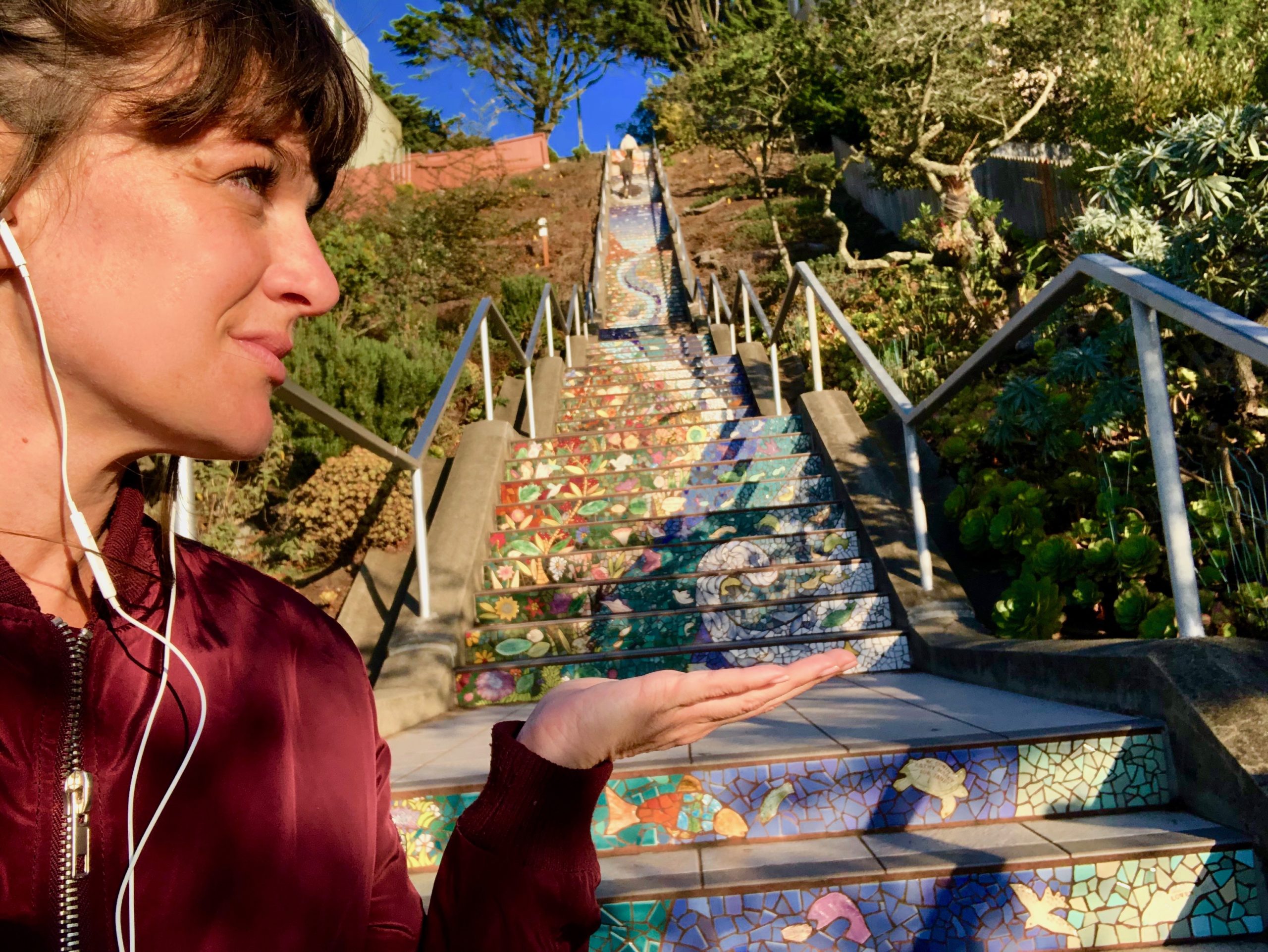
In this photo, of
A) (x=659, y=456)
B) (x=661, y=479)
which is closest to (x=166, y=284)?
(x=661, y=479)

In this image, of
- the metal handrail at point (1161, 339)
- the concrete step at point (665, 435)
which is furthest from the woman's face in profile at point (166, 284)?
the concrete step at point (665, 435)

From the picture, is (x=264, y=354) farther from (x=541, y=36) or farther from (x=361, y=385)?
(x=541, y=36)

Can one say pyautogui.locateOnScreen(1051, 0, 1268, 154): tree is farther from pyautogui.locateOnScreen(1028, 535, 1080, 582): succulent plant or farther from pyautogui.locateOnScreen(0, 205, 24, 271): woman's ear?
pyautogui.locateOnScreen(0, 205, 24, 271): woman's ear

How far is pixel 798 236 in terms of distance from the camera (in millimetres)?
16000

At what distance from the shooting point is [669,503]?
5273 millimetres

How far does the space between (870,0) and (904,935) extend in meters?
10.9

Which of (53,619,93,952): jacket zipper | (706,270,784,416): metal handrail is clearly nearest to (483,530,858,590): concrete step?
(706,270,784,416): metal handrail

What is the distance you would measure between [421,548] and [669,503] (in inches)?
67.5

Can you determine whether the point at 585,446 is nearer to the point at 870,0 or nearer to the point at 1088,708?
the point at 1088,708

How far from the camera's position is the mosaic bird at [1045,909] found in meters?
1.98

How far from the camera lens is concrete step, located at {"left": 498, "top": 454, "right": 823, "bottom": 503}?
5.46 meters

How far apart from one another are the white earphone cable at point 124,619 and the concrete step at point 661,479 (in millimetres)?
4725

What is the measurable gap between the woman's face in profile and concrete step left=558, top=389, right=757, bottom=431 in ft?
19.5

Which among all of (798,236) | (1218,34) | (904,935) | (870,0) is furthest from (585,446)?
(798,236)
